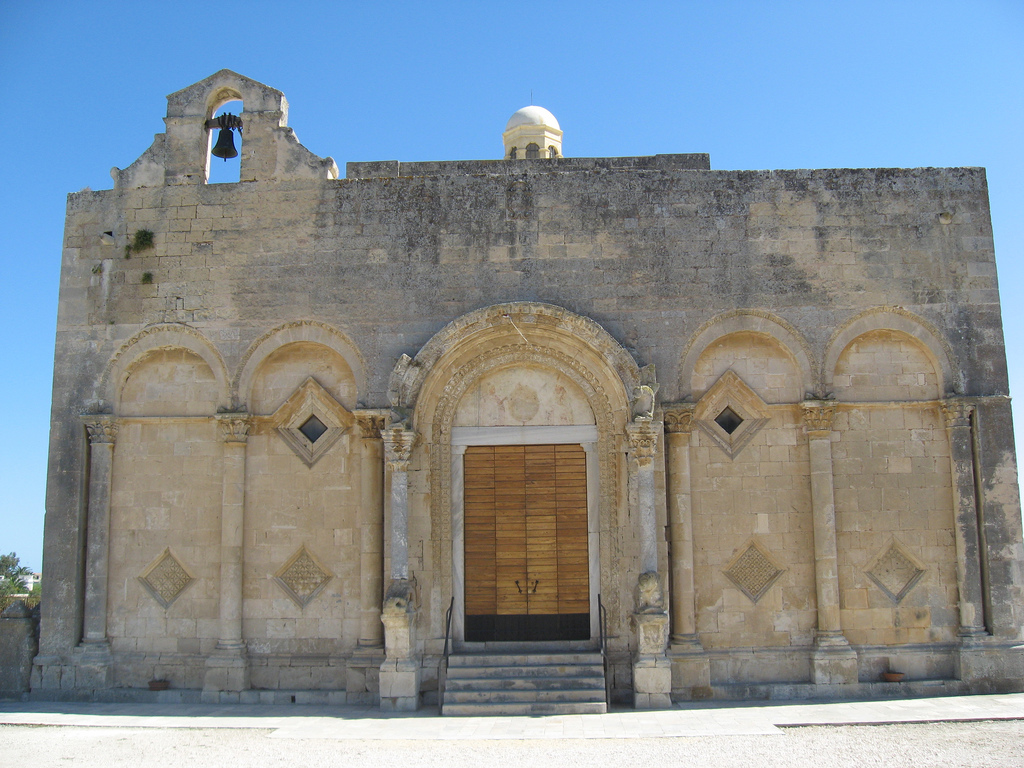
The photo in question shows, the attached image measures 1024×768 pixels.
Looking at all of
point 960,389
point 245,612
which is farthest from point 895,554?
point 245,612

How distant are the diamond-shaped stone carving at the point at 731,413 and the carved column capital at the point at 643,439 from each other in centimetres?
105

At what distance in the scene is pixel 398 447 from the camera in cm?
1163

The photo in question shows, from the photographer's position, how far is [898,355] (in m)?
12.4

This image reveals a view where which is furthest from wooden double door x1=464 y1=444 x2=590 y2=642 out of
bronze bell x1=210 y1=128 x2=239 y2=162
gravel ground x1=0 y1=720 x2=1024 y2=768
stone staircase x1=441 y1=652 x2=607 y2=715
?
bronze bell x1=210 y1=128 x2=239 y2=162

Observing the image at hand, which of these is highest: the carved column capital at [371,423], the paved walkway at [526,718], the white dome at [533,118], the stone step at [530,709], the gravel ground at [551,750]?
the white dome at [533,118]

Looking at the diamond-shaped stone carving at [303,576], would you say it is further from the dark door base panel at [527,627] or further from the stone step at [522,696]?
the stone step at [522,696]

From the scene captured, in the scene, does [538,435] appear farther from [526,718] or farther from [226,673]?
[226,673]

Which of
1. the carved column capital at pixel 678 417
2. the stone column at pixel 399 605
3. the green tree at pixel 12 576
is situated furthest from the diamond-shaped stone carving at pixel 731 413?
the green tree at pixel 12 576

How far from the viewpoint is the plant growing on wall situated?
42.3 ft

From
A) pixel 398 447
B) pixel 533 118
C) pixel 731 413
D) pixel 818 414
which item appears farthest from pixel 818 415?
pixel 533 118

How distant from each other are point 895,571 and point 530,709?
5.43 meters

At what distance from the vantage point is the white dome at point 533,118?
21.2 metres

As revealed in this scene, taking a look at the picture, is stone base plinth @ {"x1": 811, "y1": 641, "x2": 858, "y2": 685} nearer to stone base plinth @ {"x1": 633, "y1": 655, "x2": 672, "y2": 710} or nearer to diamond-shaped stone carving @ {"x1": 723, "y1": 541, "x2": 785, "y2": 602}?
diamond-shaped stone carving @ {"x1": 723, "y1": 541, "x2": 785, "y2": 602}

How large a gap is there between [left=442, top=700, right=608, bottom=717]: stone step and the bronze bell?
29.7 ft
